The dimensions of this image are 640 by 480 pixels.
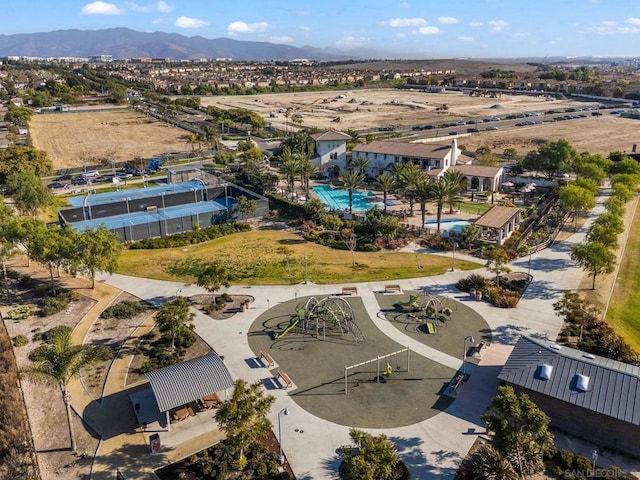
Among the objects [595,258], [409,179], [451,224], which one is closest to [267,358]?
[595,258]

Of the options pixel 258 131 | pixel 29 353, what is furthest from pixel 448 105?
pixel 29 353

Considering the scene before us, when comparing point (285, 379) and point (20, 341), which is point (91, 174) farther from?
point (285, 379)

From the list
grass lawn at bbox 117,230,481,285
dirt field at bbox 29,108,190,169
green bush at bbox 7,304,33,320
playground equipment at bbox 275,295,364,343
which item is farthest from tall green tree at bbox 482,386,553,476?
dirt field at bbox 29,108,190,169

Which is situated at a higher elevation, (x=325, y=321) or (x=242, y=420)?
(x=242, y=420)

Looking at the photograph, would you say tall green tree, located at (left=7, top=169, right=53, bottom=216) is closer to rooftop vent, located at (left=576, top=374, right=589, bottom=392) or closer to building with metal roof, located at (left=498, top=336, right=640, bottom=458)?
building with metal roof, located at (left=498, top=336, right=640, bottom=458)

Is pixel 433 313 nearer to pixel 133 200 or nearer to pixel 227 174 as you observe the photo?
pixel 133 200

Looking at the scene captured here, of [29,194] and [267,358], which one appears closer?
[267,358]
